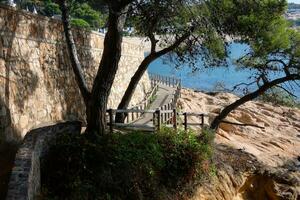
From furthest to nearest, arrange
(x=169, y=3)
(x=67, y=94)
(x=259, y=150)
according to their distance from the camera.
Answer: (x=259, y=150) < (x=67, y=94) < (x=169, y=3)

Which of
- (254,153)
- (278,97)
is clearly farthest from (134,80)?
(254,153)

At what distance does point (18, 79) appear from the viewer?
1266 centimetres

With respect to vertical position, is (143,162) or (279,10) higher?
(279,10)

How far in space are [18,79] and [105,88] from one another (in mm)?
2400

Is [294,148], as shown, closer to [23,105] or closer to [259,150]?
[259,150]

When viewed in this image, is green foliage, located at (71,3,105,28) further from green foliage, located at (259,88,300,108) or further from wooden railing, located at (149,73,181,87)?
green foliage, located at (259,88,300,108)

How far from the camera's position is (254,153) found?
69.8 ft

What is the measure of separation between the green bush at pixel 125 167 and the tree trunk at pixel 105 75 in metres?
0.55

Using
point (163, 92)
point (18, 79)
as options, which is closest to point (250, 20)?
point (18, 79)

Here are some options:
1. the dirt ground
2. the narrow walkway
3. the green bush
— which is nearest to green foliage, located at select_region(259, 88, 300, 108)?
the narrow walkway

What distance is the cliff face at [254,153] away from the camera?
16391 millimetres

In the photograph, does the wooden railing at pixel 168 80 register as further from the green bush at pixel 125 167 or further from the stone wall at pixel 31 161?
the stone wall at pixel 31 161

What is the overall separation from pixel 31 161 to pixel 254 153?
562 inches

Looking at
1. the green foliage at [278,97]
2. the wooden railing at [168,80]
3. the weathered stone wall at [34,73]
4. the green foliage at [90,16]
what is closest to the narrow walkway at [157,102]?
the wooden railing at [168,80]
